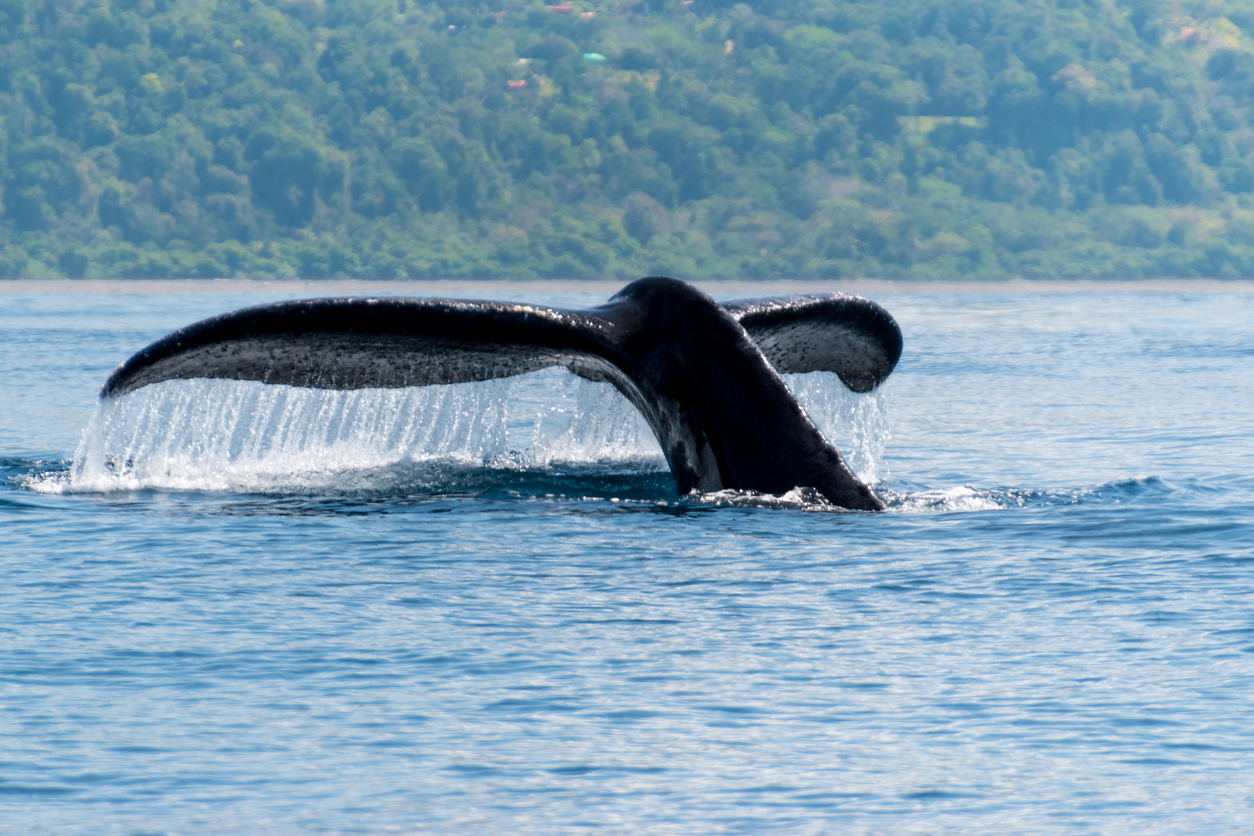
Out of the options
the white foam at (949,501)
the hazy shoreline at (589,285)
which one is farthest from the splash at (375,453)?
the hazy shoreline at (589,285)

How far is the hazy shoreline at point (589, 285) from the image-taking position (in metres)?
87.6

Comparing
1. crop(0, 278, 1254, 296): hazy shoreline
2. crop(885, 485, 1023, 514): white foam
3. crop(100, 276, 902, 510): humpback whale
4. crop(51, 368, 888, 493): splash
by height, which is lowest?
crop(885, 485, 1023, 514): white foam

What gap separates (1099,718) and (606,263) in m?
88.2

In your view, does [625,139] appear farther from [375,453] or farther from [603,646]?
[603,646]

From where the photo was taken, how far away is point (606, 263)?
95.1 meters

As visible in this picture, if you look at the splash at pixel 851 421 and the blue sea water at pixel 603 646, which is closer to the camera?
the blue sea water at pixel 603 646

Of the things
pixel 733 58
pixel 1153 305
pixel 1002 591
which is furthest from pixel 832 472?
pixel 733 58

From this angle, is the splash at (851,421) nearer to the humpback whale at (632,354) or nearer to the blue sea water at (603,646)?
the blue sea water at (603,646)

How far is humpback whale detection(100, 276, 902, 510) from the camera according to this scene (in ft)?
34.0

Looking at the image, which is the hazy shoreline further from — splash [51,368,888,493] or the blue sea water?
the blue sea water

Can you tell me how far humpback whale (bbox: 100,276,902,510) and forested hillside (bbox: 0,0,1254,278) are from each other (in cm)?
8165

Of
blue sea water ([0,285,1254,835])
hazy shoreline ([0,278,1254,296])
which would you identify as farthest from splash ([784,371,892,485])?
hazy shoreline ([0,278,1254,296])

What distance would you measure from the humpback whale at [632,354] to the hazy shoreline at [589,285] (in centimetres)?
7563

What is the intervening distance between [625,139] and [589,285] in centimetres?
1785
